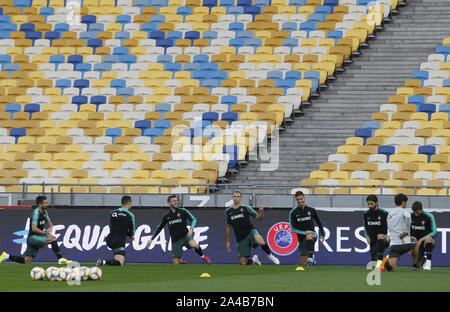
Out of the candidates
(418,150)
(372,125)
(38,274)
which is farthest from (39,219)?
(372,125)

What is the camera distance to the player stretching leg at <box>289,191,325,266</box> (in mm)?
23047

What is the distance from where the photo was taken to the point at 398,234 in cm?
2025

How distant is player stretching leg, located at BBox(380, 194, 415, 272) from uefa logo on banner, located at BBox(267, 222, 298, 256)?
417cm

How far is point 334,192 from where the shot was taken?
2736 cm

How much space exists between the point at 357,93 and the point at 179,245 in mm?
12109

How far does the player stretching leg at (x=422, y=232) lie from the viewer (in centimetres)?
2155

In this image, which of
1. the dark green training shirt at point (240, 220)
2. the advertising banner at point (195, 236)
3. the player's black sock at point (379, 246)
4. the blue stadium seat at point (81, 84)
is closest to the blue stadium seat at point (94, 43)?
the blue stadium seat at point (81, 84)

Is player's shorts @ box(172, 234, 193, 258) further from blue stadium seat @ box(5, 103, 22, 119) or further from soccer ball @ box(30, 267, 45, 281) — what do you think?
blue stadium seat @ box(5, 103, 22, 119)

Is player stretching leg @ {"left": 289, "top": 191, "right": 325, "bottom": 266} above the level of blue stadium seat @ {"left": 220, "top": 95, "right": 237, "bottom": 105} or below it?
below

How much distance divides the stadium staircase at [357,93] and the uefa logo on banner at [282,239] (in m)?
3.84

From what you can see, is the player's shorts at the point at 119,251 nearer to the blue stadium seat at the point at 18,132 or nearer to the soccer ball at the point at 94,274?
the soccer ball at the point at 94,274

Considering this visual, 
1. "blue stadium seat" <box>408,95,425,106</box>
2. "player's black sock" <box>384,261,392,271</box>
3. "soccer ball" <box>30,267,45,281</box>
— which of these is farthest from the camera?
"blue stadium seat" <box>408,95,425,106</box>

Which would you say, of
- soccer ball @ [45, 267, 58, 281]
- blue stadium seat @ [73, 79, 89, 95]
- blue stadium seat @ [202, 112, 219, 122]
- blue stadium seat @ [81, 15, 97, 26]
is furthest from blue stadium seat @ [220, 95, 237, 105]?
soccer ball @ [45, 267, 58, 281]

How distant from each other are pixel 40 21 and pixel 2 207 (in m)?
15.0
